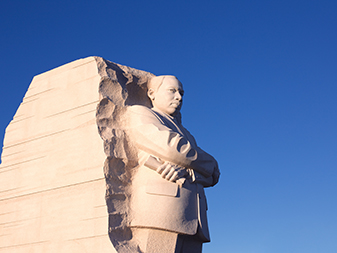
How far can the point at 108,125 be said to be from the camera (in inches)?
263

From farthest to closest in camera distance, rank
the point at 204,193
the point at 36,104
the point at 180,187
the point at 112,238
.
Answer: the point at 36,104 < the point at 204,193 < the point at 180,187 < the point at 112,238

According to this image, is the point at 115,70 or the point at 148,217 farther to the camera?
the point at 115,70

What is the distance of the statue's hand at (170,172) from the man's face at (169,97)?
1.20m

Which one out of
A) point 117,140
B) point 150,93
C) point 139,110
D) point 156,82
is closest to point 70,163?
point 117,140

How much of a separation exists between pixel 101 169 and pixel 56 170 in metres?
0.88

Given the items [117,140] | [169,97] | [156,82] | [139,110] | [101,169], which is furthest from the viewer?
[156,82]

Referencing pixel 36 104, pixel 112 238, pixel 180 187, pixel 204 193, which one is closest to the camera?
pixel 112 238

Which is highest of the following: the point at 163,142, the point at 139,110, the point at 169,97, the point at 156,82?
the point at 156,82

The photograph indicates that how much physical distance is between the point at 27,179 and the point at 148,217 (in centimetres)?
210

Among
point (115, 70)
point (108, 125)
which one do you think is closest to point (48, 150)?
point (108, 125)

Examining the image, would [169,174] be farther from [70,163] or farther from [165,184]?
[70,163]

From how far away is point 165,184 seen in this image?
6293 mm

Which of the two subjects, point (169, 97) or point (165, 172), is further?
point (169, 97)

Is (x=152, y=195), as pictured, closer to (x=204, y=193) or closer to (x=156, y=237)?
(x=156, y=237)
